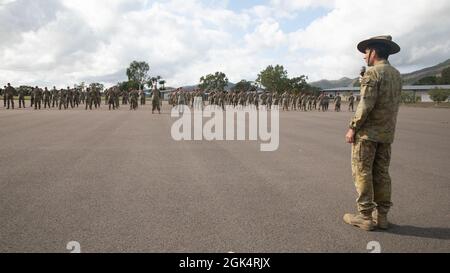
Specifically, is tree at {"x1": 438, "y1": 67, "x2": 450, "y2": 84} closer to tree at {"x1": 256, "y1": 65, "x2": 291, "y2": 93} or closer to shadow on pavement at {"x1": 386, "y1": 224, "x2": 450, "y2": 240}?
tree at {"x1": 256, "y1": 65, "x2": 291, "y2": 93}

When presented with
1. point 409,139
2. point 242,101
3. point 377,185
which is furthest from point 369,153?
point 242,101

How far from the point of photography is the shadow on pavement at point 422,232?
430 cm

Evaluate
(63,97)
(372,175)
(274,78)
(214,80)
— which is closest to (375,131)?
(372,175)

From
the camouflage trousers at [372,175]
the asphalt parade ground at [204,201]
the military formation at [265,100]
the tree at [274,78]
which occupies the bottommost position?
the asphalt parade ground at [204,201]

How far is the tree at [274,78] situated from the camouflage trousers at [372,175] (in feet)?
380

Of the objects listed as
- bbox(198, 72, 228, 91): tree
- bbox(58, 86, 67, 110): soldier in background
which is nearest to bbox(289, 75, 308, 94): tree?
bbox(198, 72, 228, 91): tree

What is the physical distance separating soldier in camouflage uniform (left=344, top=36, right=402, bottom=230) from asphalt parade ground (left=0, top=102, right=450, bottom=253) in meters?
0.27

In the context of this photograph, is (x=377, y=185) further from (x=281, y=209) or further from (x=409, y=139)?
(x=409, y=139)

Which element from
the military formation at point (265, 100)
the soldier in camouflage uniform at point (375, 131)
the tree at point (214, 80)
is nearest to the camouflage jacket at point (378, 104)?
the soldier in camouflage uniform at point (375, 131)

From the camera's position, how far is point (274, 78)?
121375 mm

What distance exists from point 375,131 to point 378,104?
0.99 feet

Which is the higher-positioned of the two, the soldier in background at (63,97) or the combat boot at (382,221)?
the soldier in background at (63,97)

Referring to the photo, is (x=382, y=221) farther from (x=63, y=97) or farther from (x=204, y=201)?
(x=63, y=97)

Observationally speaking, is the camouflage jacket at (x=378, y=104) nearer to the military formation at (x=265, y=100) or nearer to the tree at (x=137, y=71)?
the military formation at (x=265, y=100)
